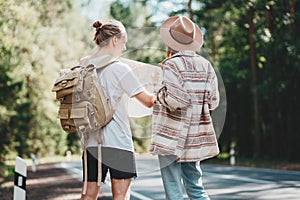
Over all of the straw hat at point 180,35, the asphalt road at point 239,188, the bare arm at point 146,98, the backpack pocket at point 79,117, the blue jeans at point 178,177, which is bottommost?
the asphalt road at point 239,188

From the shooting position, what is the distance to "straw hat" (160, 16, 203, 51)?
5202 mm

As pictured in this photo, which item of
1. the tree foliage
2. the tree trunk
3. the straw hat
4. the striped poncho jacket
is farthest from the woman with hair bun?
the tree trunk

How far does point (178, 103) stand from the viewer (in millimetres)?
4938

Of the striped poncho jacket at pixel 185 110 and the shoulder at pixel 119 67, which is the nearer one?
the shoulder at pixel 119 67

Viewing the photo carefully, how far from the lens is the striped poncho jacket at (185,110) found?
4.98m

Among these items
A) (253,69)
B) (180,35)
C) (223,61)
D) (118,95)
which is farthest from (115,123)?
(223,61)

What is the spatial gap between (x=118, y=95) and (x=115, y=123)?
231 millimetres

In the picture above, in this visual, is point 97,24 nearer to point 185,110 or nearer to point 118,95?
point 118,95

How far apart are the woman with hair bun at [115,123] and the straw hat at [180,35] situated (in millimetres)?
547

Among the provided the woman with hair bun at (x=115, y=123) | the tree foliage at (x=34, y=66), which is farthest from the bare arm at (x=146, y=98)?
the tree foliage at (x=34, y=66)

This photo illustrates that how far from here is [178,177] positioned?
5.24 meters

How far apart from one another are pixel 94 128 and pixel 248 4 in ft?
54.4

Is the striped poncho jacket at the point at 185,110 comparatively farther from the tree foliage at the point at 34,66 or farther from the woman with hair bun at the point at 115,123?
the tree foliage at the point at 34,66

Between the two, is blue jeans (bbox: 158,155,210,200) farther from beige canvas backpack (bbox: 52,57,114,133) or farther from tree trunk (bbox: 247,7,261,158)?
tree trunk (bbox: 247,7,261,158)
